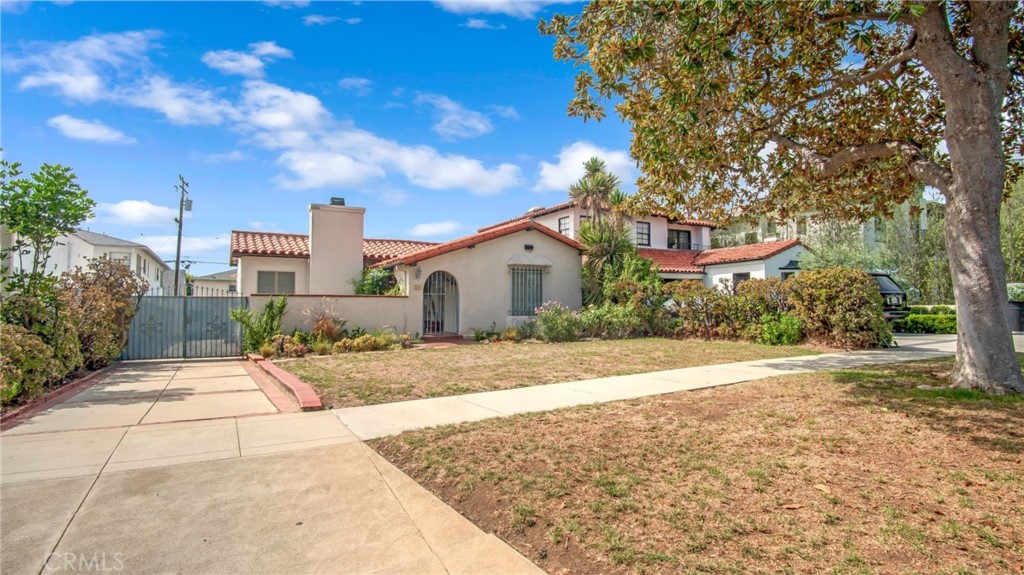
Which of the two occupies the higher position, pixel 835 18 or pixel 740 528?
pixel 835 18

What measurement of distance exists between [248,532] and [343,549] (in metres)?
0.77

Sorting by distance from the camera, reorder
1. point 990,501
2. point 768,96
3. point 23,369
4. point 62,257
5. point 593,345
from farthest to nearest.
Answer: point 62,257, point 593,345, point 768,96, point 23,369, point 990,501

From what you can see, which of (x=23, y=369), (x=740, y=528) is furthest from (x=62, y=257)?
(x=740, y=528)

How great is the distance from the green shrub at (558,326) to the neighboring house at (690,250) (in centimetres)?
890

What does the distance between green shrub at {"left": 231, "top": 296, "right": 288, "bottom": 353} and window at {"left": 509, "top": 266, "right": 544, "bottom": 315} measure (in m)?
8.78

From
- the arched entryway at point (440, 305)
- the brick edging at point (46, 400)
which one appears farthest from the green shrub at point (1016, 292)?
the brick edging at point (46, 400)

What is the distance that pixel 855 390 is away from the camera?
779cm

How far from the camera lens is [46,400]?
796cm

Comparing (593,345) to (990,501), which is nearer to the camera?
(990,501)

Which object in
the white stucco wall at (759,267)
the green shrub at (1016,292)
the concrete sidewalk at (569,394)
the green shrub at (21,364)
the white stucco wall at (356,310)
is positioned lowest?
the concrete sidewalk at (569,394)

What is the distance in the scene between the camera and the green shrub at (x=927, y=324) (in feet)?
63.1

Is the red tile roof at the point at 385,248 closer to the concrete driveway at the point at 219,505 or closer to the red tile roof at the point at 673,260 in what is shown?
the red tile roof at the point at 673,260

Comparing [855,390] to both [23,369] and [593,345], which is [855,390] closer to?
[593,345]

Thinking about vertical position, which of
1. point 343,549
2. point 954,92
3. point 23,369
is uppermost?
point 954,92
